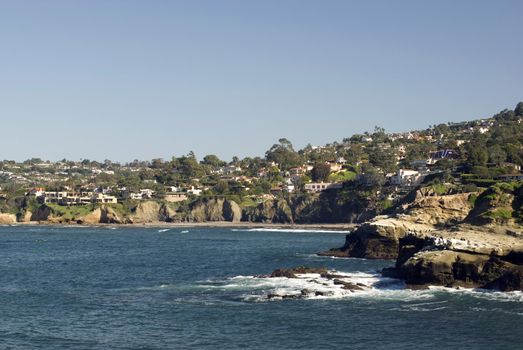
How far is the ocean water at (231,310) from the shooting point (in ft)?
150

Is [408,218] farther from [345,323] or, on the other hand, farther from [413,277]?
[345,323]

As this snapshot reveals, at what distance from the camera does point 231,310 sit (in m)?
54.9

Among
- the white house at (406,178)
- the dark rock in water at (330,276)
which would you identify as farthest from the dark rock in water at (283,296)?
the white house at (406,178)

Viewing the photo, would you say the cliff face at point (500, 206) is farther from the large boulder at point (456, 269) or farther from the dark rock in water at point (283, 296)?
the dark rock in water at point (283, 296)

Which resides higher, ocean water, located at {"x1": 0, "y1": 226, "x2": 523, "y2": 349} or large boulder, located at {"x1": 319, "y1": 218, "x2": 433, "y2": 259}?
large boulder, located at {"x1": 319, "y1": 218, "x2": 433, "y2": 259}

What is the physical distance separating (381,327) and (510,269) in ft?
63.7

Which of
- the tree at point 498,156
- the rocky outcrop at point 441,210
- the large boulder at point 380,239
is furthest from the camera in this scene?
the tree at point 498,156

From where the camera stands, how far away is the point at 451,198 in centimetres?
10656

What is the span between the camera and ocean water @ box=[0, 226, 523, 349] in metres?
45.7

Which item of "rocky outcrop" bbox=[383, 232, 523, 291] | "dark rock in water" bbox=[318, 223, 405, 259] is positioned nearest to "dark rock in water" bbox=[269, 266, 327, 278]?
"rocky outcrop" bbox=[383, 232, 523, 291]

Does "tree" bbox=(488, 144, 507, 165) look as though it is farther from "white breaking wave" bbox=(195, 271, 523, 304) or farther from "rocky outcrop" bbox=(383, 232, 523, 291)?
Answer: "rocky outcrop" bbox=(383, 232, 523, 291)

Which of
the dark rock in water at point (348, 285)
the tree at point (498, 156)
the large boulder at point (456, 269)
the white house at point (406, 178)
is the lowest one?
the dark rock in water at point (348, 285)

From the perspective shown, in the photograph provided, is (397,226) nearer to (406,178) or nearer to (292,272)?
(292,272)

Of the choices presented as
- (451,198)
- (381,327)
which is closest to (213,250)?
(451,198)
